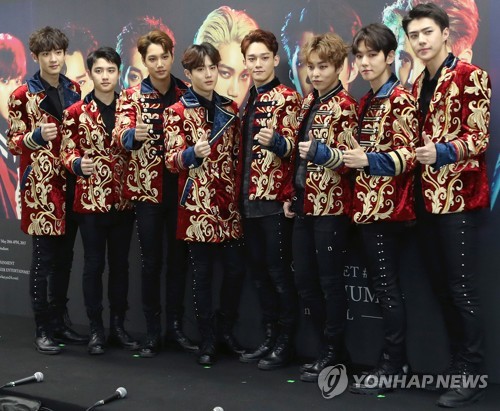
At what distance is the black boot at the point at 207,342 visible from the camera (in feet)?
12.8

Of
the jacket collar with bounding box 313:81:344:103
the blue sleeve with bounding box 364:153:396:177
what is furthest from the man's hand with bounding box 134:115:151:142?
the blue sleeve with bounding box 364:153:396:177

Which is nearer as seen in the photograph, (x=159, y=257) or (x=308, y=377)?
(x=308, y=377)

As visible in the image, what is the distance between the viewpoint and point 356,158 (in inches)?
126

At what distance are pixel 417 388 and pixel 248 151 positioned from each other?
1362 mm

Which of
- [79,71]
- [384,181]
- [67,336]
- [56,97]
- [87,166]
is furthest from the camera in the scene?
[79,71]

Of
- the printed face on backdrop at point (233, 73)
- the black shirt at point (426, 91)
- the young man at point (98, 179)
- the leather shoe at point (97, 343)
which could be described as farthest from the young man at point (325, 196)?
the leather shoe at point (97, 343)

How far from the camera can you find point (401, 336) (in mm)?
3393

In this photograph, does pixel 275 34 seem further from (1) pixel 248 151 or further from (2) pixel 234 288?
(2) pixel 234 288

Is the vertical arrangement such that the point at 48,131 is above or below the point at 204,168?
above

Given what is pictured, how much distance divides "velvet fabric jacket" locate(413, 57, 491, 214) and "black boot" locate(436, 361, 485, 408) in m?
0.68

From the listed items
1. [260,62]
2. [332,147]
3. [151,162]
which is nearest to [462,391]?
[332,147]

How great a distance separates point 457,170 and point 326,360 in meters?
1.10

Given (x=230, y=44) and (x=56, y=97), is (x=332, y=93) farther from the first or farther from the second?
(x=56, y=97)

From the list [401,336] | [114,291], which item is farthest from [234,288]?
[401,336]
